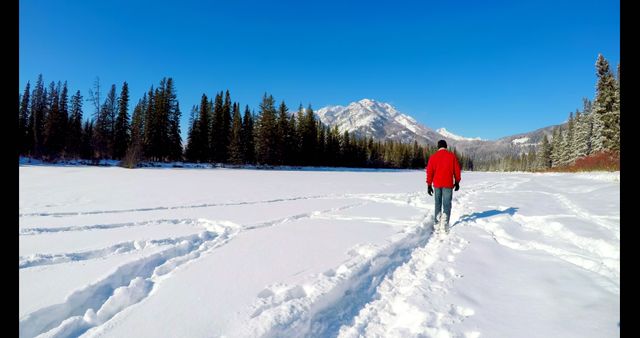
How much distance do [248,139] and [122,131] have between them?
2044 cm

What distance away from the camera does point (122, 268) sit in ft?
11.3

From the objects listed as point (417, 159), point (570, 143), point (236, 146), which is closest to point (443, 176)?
point (236, 146)

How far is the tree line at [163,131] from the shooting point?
4709 centimetres

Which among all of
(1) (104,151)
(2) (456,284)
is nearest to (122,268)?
(2) (456,284)

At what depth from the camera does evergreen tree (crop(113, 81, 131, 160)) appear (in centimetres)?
4800

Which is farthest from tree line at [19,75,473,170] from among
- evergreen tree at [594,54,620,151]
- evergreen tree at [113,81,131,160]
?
evergreen tree at [594,54,620,151]

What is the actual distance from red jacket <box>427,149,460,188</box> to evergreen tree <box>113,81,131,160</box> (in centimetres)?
5289

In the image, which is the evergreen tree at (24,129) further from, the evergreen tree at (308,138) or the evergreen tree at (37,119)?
the evergreen tree at (308,138)

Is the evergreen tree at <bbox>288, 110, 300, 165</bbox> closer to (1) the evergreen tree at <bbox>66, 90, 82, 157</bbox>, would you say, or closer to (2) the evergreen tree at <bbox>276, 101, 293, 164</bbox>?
(2) the evergreen tree at <bbox>276, 101, 293, 164</bbox>

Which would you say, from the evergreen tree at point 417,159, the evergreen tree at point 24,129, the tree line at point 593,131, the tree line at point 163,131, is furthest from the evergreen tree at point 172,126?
the evergreen tree at point 417,159

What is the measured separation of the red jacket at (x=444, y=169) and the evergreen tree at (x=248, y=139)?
1881 inches

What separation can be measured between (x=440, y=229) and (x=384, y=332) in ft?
14.8

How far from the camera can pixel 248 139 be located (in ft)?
181
